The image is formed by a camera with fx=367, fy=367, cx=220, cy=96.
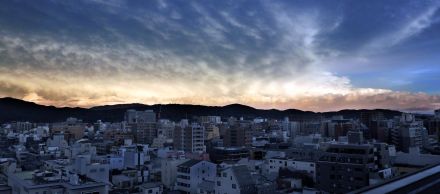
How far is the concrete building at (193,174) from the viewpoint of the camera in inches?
529

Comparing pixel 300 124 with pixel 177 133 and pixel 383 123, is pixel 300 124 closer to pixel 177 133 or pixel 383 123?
pixel 383 123

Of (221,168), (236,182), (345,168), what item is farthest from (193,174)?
(345,168)

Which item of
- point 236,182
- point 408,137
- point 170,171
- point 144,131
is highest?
point 144,131

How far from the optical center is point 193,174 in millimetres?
13430

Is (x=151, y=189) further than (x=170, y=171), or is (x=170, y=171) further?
(x=170, y=171)

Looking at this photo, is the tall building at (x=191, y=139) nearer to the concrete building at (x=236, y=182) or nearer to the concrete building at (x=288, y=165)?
the concrete building at (x=288, y=165)

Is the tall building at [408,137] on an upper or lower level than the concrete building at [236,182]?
upper

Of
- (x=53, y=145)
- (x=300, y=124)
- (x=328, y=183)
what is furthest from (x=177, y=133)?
(x=300, y=124)

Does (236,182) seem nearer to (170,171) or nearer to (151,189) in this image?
(151,189)

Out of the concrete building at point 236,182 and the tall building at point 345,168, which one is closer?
the concrete building at point 236,182

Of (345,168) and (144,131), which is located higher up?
(144,131)

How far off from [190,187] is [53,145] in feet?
51.2

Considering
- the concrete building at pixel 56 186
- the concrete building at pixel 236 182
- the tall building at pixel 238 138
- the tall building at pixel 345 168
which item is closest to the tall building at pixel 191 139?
the tall building at pixel 238 138

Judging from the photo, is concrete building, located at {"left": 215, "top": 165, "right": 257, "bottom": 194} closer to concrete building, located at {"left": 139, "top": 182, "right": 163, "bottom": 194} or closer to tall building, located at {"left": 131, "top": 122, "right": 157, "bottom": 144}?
concrete building, located at {"left": 139, "top": 182, "right": 163, "bottom": 194}
